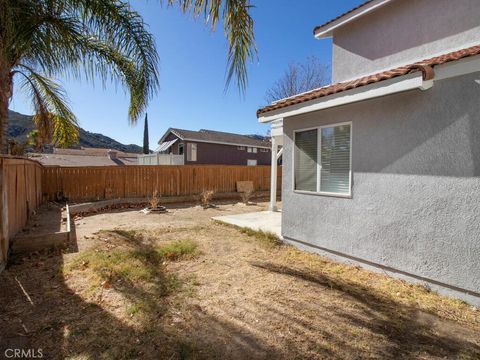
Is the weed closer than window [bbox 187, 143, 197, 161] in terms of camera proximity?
Yes

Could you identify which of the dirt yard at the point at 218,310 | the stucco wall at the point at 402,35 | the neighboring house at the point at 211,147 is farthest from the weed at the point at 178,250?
the neighboring house at the point at 211,147

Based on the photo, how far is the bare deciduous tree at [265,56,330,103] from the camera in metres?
21.2

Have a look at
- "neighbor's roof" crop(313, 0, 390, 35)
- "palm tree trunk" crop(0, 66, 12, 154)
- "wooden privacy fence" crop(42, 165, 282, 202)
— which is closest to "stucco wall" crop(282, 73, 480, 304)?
"neighbor's roof" crop(313, 0, 390, 35)

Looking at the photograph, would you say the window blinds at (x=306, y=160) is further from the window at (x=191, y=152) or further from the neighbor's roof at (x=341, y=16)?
the window at (x=191, y=152)

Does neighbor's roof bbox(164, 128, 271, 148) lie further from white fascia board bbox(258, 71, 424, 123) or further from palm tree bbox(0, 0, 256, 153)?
white fascia board bbox(258, 71, 424, 123)

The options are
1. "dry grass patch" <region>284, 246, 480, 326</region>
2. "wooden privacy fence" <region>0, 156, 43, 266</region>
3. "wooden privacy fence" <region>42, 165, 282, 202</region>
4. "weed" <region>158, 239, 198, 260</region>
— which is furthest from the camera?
"wooden privacy fence" <region>42, 165, 282, 202</region>

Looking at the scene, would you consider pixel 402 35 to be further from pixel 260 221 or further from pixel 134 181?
pixel 134 181

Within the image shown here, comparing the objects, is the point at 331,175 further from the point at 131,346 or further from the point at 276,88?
the point at 276,88

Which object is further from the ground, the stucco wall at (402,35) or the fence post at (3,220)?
the stucco wall at (402,35)

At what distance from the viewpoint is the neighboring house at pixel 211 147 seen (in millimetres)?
24656

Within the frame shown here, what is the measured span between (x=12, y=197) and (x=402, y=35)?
8.96 metres

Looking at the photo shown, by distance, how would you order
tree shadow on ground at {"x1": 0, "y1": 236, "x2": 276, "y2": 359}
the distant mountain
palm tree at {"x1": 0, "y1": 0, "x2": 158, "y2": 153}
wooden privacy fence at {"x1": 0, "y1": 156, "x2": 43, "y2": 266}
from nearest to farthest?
tree shadow on ground at {"x1": 0, "y1": 236, "x2": 276, "y2": 359} < palm tree at {"x1": 0, "y1": 0, "x2": 158, "y2": 153} < wooden privacy fence at {"x1": 0, "y1": 156, "x2": 43, "y2": 266} < the distant mountain

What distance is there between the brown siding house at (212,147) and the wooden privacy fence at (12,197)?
55.9 ft

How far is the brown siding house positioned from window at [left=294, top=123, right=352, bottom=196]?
19413 mm
